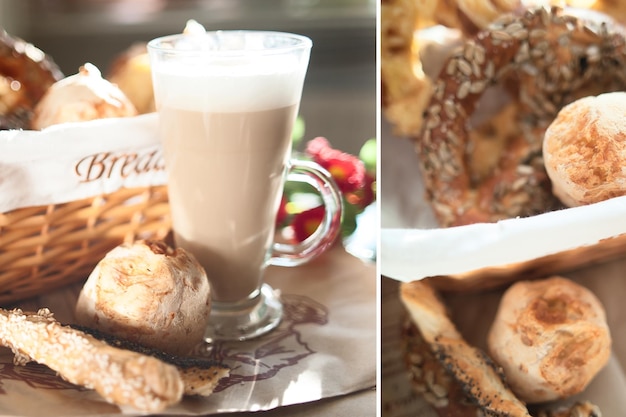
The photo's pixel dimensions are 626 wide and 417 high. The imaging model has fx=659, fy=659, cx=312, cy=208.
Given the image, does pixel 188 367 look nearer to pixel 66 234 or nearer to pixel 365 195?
pixel 66 234

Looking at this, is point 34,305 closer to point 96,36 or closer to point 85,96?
point 85,96

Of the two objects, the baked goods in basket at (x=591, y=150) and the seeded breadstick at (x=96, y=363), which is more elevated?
the baked goods in basket at (x=591, y=150)

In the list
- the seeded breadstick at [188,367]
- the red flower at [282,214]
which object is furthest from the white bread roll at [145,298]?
the red flower at [282,214]

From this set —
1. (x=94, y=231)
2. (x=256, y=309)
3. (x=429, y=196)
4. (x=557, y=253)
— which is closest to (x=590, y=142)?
(x=557, y=253)

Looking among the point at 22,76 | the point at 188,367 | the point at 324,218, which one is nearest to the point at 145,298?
the point at 188,367

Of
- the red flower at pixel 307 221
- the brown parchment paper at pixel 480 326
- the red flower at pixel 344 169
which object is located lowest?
the red flower at pixel 307 221

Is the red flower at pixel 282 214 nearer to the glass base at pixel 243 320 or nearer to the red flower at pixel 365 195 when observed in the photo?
the red flower at pixel 365 195

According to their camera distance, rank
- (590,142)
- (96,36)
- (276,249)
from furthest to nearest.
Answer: (96,36), (276,249), (590,142)
